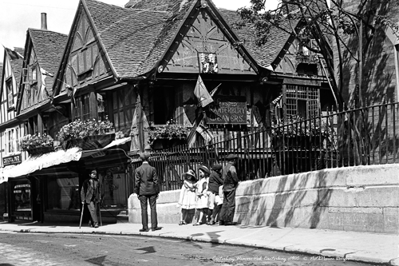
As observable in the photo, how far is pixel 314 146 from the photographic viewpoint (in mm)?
13617

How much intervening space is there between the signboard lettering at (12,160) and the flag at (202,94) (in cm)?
1502

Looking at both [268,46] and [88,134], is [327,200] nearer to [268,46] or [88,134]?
[88,134]

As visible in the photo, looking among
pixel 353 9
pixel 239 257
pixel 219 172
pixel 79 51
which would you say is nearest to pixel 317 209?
pixel 239 257

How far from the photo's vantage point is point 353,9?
16.3 metres

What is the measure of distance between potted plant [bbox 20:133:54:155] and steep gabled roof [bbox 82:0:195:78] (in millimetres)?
6639

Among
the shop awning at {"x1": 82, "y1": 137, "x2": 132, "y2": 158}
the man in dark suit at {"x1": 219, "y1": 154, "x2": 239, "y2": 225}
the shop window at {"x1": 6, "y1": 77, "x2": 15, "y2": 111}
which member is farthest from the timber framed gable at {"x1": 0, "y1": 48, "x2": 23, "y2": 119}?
the man in dark suit at {"x1": 219, "y1": 154, "x2": 239, "y2": 225}

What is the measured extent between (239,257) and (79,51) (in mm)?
18700

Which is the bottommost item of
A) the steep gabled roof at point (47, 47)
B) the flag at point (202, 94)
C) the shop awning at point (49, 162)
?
the shop awning at point (49, 162)

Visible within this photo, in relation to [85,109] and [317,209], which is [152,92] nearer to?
[85,109]

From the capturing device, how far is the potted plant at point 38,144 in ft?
95.2

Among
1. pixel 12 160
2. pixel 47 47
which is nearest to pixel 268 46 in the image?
pixel 47 47

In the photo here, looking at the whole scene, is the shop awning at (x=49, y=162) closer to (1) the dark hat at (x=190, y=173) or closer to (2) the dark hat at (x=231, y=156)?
(1) the dark hat at (x=190, y=173)

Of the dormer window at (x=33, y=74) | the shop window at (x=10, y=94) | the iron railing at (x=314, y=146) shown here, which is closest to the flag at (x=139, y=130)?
the iron railing at (x=314, y=146)

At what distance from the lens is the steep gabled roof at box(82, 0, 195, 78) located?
23.8 metres
